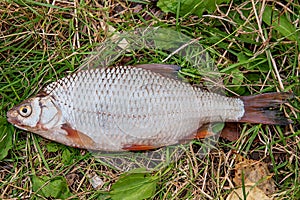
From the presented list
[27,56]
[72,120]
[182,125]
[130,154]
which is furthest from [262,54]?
[27,56]

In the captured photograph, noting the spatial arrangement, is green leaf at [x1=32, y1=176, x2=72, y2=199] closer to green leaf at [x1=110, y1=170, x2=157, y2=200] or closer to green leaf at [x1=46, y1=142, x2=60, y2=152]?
green leaf at [x1=46, y1=142, x2=60, y2=152]

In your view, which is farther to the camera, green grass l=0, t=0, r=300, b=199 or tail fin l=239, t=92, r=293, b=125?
green grass l=0, t=0, r=300, b=199

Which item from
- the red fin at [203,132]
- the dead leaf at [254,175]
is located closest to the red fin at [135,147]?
→ the red fin at [203,132]

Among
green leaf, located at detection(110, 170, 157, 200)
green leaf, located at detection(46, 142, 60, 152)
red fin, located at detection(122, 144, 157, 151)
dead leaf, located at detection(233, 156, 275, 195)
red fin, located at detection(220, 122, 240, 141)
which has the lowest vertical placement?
dead leaf, located at detection(233, 156, 275, 195)

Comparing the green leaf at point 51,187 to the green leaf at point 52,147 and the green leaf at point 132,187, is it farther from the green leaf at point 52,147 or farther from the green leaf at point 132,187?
the green leaf at point 132,187

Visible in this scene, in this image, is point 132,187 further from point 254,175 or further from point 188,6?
point 188,6

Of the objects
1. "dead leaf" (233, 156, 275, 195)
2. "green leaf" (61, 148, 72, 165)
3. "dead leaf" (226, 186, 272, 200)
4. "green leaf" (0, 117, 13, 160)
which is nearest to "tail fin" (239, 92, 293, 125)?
"dead leaf" (233, 156, 275, 195)
